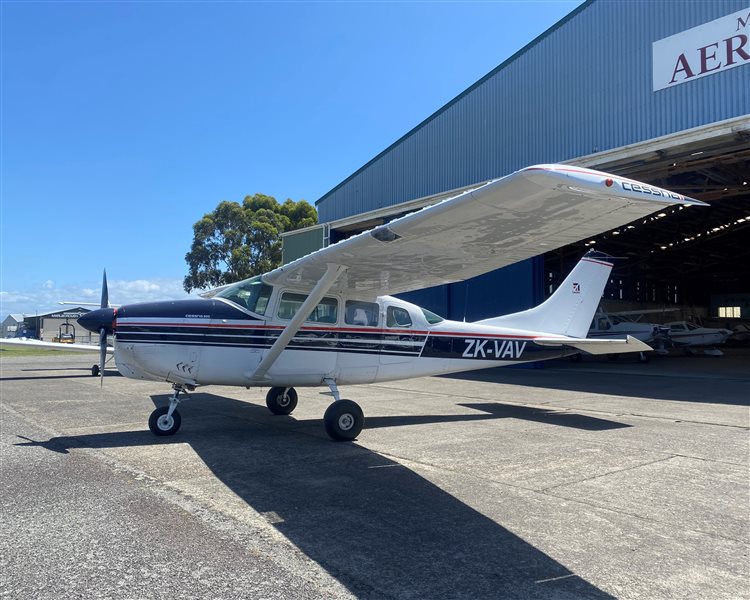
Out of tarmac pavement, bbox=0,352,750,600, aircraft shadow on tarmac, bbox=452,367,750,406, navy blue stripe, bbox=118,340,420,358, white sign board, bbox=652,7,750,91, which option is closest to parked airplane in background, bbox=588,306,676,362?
aircraft shadow on tarmac, bbox=452,367,750,406

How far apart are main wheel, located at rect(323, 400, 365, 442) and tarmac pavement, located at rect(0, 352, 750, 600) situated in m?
0.16

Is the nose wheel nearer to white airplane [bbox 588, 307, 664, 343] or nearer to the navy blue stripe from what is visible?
the navy blue stripe

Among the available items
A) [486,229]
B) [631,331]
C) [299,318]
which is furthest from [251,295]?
[631,331]

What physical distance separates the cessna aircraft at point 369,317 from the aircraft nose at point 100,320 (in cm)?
2

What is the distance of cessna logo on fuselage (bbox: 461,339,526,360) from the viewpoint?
8.79 metres

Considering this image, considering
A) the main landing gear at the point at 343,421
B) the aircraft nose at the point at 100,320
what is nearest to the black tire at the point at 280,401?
the main landing gear at the point at 343,421

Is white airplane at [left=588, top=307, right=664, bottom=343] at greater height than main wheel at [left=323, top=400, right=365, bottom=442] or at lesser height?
greater

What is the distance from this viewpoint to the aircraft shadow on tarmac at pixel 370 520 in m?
3.09

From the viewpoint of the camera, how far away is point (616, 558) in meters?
3.48

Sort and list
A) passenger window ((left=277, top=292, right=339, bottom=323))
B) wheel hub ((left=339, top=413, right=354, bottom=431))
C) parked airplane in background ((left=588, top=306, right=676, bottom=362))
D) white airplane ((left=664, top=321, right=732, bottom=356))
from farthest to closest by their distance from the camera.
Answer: white airplane ((left=664, top=321, right=732, bottom=356)) → parked airplane in background ((left=588, top=306, right=676, bottom=362)) → passenger window ((left=277, top=292, right=339, bottom=323)) → wheel hub ((left=339, top=413, right=354, bottom=431))

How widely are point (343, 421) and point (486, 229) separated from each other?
3511mm

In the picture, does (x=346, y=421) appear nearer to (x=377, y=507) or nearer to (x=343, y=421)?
(x=343, y=421)

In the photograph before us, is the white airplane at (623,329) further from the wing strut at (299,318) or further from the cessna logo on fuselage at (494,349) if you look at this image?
the wing strut at (299,318)

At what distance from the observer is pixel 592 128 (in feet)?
50.2
